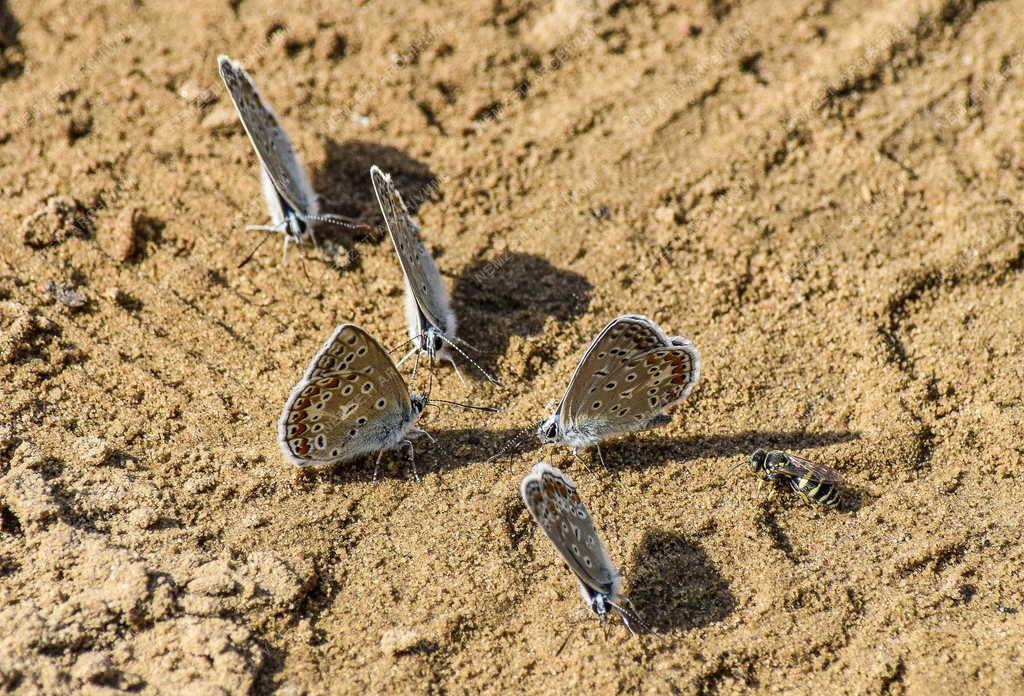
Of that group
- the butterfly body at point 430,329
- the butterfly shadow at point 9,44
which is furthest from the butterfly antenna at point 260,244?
the butterfly shadow at point 9,44

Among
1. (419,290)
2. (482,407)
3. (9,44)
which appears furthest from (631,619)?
(9,44)

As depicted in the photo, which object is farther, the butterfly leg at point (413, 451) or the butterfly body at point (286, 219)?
the butterfly body at point (286, 219)

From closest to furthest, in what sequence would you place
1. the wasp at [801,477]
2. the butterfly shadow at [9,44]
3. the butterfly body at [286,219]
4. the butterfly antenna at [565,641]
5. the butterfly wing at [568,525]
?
the butterfly wing at [568,525], the butterfly antenna at [565,641], the wasp at [801,477], the butterfly body at [286,219], the butterfly shadow at [9,44]

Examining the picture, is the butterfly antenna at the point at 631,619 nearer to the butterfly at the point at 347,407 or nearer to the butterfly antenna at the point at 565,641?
the butterfly antenna at the point at 565,641

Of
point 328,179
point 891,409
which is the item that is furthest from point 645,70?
point 891,409

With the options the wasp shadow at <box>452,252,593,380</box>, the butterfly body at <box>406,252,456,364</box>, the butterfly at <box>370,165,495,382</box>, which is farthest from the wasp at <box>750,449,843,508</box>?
the butterfly body at <box>406,252,456,364</box>

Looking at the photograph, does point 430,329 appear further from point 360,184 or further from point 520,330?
point 360,184
